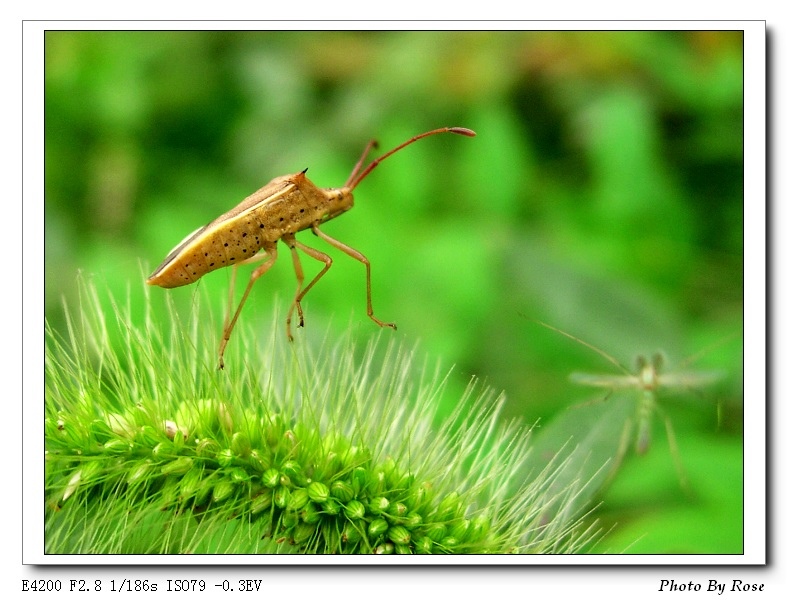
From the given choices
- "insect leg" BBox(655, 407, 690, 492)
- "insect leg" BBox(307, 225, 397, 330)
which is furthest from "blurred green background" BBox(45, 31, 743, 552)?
"insect leg" BBox(307, 225, 397, 330)

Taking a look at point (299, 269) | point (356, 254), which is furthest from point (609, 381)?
point (299, 269)

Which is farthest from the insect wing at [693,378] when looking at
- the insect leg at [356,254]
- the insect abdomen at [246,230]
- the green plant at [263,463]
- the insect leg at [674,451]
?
the insect abdomen at [246,230]

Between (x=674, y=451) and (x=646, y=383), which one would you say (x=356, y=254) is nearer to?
(x=646, y=383)

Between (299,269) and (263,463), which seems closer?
(263,463)

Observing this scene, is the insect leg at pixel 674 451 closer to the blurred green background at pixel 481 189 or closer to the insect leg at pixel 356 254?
the blurred green background at pixel 481 189

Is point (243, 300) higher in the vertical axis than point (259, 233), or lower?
lower
